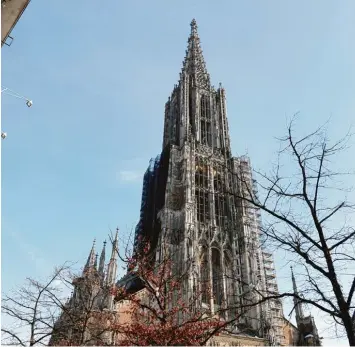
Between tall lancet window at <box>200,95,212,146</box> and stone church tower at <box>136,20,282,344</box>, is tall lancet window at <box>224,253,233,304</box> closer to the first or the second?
stone church tower at <box>136,20,282,344</box>

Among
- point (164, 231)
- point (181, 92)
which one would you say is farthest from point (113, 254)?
point (181, 92)

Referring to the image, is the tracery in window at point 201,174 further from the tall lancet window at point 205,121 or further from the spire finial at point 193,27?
the spire finial at point 193,27

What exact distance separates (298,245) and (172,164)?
2798 centimetres

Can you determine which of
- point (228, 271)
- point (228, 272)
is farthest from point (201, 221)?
point (228, 272)

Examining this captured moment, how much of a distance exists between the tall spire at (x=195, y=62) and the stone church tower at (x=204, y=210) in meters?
0.24

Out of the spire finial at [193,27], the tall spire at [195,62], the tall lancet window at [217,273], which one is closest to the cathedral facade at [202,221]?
the tall lancet window at [217,273]

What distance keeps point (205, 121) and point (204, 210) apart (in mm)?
12558

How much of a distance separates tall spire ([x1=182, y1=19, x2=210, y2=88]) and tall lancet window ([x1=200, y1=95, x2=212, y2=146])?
10.2 ft

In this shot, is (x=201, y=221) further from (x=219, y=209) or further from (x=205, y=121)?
(x=205, y=121)

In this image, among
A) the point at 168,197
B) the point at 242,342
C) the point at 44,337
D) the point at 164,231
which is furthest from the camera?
the point at 168,197

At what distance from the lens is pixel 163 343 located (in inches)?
387

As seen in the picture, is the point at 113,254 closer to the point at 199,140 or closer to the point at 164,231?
the point at 164,231

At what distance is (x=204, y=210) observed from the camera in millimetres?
32812

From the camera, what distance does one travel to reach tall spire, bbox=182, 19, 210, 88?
45922 millimetres
